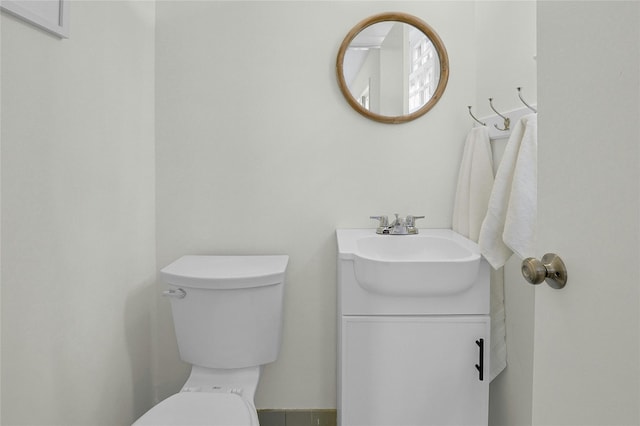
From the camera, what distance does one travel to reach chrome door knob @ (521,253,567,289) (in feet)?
1.97

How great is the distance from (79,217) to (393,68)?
1.30 meters

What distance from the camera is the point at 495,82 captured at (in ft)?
5.03

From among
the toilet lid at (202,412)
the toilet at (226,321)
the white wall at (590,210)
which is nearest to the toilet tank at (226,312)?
the toilet at (226,321)

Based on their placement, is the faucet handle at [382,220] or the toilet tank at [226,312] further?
the faucet handle at [382,220]

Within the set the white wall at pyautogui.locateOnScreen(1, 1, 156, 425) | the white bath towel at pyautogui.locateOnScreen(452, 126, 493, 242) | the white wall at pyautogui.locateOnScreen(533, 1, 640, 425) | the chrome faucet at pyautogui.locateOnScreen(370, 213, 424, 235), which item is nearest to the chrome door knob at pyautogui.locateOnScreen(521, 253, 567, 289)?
the white wall at pyautogui.locateOnScreen(533, 1, 640, 425)

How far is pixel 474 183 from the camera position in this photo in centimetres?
153

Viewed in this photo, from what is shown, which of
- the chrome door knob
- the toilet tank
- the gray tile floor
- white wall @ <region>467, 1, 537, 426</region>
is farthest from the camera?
the gray tile floor

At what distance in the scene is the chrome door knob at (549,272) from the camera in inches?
23.7

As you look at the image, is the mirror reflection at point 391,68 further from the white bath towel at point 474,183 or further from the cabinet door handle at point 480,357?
the cabinet door handle at point 480,357

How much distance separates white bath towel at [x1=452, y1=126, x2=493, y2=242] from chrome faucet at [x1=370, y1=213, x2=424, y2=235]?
7.0 inches

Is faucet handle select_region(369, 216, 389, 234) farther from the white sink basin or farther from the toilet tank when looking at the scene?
the toilet tank

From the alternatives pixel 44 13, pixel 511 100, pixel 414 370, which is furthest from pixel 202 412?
pixel 511 100

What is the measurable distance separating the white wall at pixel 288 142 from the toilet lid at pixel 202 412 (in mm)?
538

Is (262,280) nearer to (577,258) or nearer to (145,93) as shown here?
(145,93)
